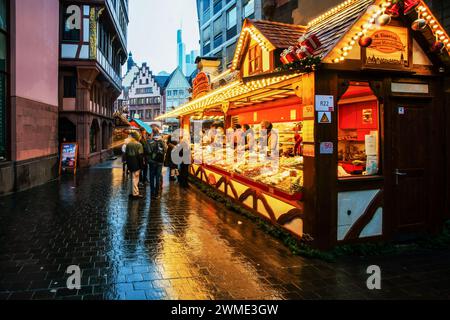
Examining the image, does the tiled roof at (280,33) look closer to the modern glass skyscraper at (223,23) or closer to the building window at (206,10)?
the modern glass skyscraper at (223,23)

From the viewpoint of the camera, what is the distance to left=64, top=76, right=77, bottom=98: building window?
20.5 metres

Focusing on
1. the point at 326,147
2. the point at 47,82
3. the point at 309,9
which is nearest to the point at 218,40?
the point at 47,82

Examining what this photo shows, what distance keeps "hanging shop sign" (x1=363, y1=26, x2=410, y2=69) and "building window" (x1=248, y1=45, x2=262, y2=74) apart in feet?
11.6

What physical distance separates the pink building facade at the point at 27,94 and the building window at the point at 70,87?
4537 mm

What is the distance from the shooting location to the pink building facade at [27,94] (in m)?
11.2

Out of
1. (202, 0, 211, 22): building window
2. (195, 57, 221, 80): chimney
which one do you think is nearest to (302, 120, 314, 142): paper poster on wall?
(195, 57, 221, 80): chimney

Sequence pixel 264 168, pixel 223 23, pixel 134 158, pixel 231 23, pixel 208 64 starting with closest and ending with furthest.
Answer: pixel 264 168, pixel 134 158, pixel 208 64, pixel 231 23, pixel 223 23

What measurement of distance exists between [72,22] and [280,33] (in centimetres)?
1613

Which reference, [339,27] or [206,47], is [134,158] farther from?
[206,47]

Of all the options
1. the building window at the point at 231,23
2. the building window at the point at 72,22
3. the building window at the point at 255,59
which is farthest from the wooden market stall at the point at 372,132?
the building window at the point at 231,23

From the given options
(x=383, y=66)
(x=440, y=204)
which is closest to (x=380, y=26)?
(x=383, y=66)

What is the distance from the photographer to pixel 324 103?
5.57 metres
